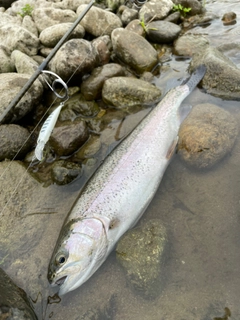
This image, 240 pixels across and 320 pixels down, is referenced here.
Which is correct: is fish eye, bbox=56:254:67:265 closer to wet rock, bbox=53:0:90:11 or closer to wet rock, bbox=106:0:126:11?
wet rock, bbox=53:0:90:11

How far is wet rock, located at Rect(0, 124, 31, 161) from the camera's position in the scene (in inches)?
161

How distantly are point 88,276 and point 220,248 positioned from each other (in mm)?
1584

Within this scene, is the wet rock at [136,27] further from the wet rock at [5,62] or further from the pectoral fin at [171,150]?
the pectoral fin at [171,150]

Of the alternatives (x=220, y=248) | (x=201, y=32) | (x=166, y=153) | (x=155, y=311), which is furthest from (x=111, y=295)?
(x=201, y=32)

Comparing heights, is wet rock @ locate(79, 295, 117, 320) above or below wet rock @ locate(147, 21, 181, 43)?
below

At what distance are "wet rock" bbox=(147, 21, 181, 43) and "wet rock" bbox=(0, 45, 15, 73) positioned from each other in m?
3.41

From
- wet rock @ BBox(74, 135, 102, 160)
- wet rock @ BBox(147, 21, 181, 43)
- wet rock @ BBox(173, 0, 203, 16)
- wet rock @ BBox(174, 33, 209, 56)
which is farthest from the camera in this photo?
wet rock @ BBox(173, 0, 203, 16)

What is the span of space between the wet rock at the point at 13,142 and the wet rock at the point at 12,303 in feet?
6.46

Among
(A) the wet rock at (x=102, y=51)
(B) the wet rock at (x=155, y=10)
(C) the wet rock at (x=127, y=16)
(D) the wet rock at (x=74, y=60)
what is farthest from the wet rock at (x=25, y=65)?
(B) the wet rock at (x=155, y=10)

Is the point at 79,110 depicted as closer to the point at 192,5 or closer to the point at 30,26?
the point at 30,26

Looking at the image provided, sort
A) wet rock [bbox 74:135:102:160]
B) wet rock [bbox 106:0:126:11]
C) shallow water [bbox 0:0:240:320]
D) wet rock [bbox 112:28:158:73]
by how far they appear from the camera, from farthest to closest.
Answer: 1. wet rock [bbox 106:0:126:11]
2. wet rock [bbox 112:28:158:73]
3. wet rock [bbox 74:135:102:160]
4. shallow water [bbox 0:0:240:320]

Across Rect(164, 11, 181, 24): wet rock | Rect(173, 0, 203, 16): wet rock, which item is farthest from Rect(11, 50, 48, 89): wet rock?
Rect(173, 0, 203, 16): wet rock

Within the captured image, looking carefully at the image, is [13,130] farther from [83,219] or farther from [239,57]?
[239,57]

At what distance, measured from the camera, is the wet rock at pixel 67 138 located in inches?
162
